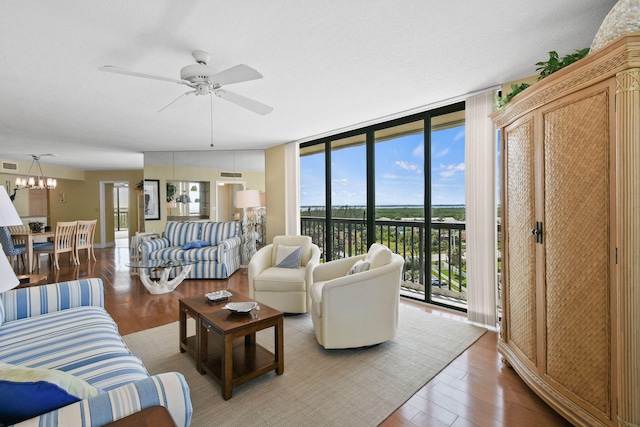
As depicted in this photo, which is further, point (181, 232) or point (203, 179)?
point (203, 179)

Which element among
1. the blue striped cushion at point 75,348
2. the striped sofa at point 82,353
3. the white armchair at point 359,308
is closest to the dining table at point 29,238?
the striped sofa at point 82,353

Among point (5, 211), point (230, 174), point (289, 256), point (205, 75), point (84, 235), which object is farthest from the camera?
point (84, 235)

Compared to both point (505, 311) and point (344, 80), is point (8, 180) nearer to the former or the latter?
point (344, 80)

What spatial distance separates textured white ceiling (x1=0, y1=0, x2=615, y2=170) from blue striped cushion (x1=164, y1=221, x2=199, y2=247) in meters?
2.41

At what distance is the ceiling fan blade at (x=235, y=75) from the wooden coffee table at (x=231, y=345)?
5.44 ft

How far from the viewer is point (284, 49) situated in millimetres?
2244

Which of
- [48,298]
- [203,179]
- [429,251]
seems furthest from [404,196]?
[203,179]

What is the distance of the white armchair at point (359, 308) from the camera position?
8.22 ft

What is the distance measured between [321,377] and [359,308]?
607 mm

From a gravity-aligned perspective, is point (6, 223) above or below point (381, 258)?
above

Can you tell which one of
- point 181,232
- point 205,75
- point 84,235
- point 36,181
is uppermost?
point 205,75

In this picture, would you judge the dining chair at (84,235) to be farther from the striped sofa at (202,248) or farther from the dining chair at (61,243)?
the striped sofa at (202,248)

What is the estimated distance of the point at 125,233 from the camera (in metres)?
11.9

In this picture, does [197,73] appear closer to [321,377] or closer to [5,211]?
[5,211]
